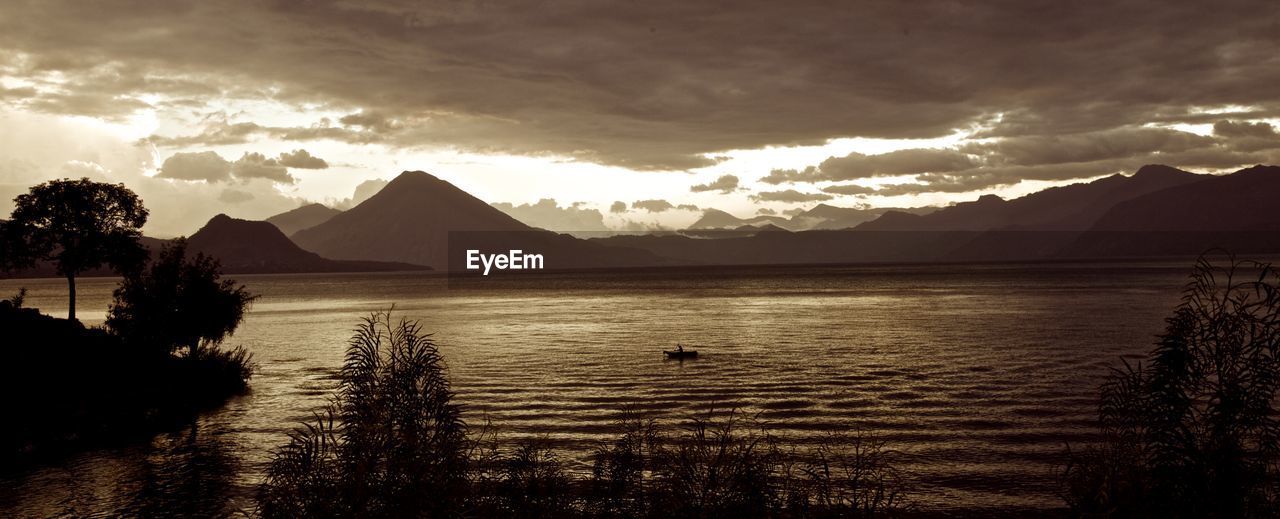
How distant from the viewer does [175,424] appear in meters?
45.0

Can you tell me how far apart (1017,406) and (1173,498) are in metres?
26.8

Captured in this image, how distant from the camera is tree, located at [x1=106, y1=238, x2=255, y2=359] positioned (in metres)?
56.8

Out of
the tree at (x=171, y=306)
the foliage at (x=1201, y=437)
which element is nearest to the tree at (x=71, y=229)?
the tree at (x=171, y=306)

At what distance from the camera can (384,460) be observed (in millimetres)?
23859

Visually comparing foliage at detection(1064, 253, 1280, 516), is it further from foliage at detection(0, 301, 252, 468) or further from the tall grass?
foliage at detection(0, 301, 252, 468)

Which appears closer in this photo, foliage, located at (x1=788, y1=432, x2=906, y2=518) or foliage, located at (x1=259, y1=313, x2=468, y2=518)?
foliage, located at (x1=259, y1=313, x2=468, y2=518)

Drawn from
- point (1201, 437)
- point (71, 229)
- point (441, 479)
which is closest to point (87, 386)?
point (71, 229)

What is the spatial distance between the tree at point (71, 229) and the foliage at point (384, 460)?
58.5m

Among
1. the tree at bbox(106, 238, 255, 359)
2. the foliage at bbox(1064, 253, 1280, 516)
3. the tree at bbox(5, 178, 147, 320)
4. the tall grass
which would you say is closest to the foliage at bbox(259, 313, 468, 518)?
the tall grass

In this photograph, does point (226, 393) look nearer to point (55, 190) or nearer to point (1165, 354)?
point (55, 190)

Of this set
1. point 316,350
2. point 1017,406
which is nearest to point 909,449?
point 1017,406

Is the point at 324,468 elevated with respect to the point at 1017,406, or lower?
elevated

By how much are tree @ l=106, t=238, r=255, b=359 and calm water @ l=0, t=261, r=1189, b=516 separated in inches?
259

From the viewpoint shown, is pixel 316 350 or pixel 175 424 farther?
pixel 316 350
